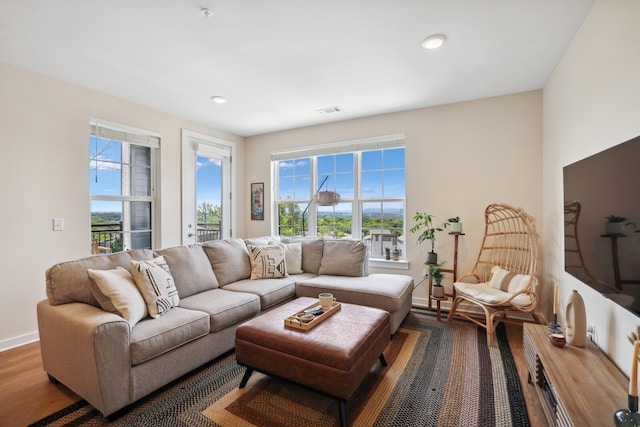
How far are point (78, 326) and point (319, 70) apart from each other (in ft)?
8.72

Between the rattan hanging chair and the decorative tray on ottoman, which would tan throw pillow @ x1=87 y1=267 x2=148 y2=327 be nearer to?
the decorative tray on ottoman

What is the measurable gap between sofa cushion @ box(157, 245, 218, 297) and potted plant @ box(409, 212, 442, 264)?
240cm

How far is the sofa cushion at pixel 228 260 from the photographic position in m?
3.01

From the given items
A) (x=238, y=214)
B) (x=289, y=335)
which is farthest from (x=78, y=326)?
(x=238, y=214)

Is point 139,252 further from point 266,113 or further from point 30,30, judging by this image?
point 266,113

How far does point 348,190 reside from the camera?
434 centimetres

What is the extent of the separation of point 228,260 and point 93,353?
5.03ft

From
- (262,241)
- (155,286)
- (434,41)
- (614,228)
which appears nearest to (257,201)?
(262,241)

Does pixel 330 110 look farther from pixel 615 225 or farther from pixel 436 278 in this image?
pixel 615 225

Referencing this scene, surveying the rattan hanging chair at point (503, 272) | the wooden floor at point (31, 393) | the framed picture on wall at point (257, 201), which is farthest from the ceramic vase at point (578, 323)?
the framed picture on wall at point (257, 201)

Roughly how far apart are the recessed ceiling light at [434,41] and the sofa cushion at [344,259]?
2113 millimetres

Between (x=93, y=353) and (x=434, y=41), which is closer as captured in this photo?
(x=93, y=353)

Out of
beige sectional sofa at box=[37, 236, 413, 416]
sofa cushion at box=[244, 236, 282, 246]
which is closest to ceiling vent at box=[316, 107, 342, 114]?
sofa cushion at box=[244, 236, 282, 246]

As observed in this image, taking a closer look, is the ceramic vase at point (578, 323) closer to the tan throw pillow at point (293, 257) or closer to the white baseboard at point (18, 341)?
the tan throw pillow at point (293, 257)
